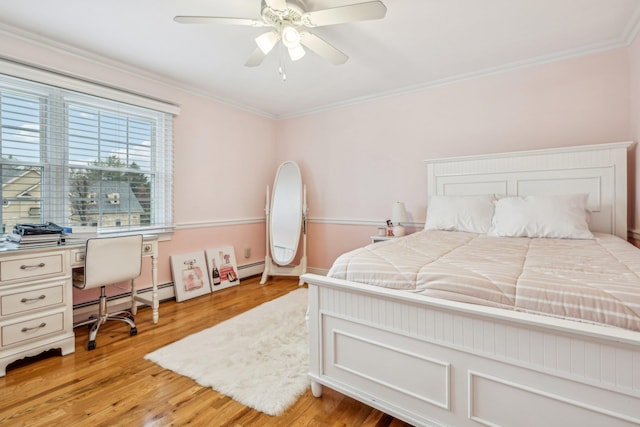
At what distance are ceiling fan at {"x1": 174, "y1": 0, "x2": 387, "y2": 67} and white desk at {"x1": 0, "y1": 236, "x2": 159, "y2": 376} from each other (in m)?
A: 1.76

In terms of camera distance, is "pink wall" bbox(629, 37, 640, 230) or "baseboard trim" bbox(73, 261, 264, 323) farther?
"baseboard trim" bbox(73, 261, 264, 323)

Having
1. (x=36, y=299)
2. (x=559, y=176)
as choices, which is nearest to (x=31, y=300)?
(x=36, y=299)

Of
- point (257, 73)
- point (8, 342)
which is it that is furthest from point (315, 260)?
point (8, 342)

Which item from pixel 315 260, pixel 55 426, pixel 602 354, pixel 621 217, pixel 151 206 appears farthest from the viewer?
pixel 315 260

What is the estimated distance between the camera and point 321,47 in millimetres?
2115

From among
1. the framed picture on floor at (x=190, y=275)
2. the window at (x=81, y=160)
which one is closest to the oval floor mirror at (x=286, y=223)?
the framed picture on floor at (x=190, y=275)

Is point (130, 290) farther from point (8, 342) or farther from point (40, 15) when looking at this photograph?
point (40, 15)

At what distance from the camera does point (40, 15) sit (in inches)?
82.6

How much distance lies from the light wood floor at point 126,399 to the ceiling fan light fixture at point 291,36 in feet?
6.95

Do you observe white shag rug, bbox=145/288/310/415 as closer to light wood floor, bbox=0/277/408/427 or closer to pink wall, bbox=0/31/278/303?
light wood floor, bbox=0/277/408/427

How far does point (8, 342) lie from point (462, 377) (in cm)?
259

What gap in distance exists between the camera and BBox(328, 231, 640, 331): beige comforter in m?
1.03

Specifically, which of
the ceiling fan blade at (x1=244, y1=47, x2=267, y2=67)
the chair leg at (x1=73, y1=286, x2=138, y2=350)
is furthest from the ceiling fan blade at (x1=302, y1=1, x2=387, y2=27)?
the chair leg at (x1=73, y1=286, x2=138, y2=350)

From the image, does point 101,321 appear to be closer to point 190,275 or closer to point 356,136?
point 190,275
